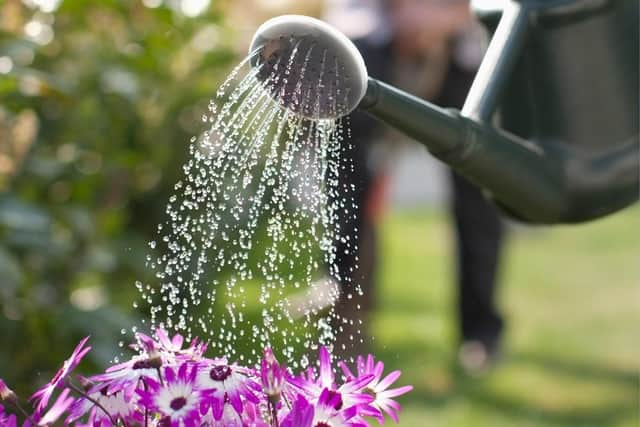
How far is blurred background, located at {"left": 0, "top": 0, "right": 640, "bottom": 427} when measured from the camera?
Answer: 253cm

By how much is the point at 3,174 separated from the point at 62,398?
1.60 m

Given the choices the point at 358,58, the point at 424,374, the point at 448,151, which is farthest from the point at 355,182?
the point at 424,374

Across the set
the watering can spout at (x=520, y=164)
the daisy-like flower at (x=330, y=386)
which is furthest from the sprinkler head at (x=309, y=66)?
the daisy-like flower at (x=330, y=386)

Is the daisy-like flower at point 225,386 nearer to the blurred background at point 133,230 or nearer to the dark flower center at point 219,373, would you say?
the dark flower center at point 219,373

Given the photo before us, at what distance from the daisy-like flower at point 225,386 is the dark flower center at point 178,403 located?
0.07 ft

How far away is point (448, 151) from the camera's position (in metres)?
1.27

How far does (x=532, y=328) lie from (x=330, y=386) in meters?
3.70

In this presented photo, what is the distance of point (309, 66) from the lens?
44.5 inches

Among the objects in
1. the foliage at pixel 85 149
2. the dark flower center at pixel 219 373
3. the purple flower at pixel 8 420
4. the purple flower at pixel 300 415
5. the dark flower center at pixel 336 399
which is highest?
the foliage at pixel 85 149

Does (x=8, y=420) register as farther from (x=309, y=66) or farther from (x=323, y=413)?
(x=309, y=66)

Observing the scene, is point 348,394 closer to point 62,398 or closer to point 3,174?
point 62,398

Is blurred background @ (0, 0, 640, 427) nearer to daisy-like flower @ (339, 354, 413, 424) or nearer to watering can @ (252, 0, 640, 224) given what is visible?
watering can @ (252, 0, 640, 224)

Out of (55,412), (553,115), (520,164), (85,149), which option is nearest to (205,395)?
(55,412)

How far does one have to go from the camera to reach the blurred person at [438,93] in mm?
3957
